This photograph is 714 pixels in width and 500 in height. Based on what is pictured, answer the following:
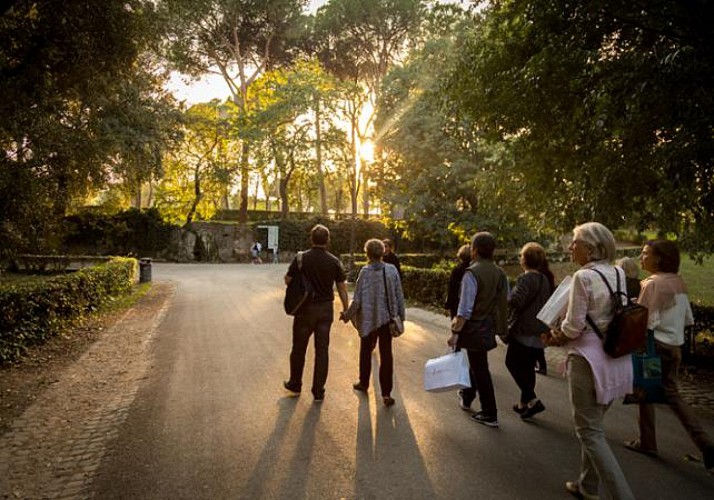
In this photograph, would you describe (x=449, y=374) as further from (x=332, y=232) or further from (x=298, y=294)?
(x=332, y=232)

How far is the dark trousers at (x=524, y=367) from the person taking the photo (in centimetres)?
507

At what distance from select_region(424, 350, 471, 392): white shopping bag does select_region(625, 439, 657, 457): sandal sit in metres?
1.47

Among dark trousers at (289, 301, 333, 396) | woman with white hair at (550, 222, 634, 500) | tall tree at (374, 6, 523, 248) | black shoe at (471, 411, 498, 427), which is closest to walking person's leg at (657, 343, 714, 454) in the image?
woman with white hair at (550, 222, 634, 500)

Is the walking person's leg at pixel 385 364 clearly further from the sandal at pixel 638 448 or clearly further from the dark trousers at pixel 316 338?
the sandal at pixel 638 448

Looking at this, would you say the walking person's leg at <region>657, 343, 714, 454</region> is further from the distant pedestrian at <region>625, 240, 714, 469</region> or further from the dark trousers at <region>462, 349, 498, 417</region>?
the dark trousers at <region>462, 349, 498, 417</region>

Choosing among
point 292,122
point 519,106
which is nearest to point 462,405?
point 519,106

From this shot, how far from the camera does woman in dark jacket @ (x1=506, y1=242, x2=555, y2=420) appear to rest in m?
5.08

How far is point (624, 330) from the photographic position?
2.99 meters

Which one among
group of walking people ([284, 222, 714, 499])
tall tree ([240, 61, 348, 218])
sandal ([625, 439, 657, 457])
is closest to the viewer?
group of walking people ([284, 222, 714, 499])

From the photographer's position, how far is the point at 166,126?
18.9 metres

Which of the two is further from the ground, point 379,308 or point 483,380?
point 379,308

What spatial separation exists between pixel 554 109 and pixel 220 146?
31751 millimetres

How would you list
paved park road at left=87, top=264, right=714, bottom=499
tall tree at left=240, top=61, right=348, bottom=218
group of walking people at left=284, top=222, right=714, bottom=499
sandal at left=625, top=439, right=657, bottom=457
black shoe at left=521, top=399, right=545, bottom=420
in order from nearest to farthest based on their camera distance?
group of walking people at left=284, top=222, right=714, bottom=499
paved park road at left=87, top=264, right=714, bottom=499
sandal at left=625, top=439, right=657, bottom=457
black shoe at left=521, top=399, right=545, bottom=420
tall tree at left=240, top=61, right=348, bottom=218

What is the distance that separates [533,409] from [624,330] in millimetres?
2259
